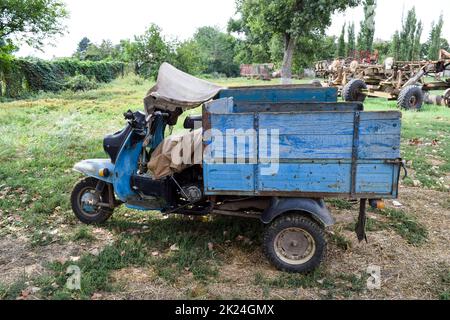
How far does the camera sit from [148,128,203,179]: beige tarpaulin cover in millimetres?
4051

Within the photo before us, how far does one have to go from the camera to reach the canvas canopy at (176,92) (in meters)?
4.40

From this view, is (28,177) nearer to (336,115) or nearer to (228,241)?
(228,241)

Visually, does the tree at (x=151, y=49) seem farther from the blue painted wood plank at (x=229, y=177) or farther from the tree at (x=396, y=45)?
the tree at (x=396, y=45)

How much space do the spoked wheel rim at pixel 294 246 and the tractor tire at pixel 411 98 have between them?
39.6ft

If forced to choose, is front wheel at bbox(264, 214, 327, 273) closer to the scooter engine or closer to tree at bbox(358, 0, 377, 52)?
the scooter engine

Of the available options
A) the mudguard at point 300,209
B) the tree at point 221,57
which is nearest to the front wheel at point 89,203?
the mudguard at point 300,209

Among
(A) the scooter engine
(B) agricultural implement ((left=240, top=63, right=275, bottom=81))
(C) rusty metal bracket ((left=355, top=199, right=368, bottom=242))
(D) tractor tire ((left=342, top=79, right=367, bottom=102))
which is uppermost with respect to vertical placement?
(B) agricultural implement ((left=240, top=63, right=275, bottom=81))

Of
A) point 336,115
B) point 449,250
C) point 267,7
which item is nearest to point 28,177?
point 336,115

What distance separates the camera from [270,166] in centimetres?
368

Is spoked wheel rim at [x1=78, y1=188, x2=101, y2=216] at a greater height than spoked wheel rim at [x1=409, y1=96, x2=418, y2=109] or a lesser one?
lesser

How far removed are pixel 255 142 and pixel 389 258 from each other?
74.8 inches

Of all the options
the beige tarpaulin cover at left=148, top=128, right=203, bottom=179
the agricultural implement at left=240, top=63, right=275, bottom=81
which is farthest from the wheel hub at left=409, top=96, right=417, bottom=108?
the agricultural implement at left=240, top=63, right=275, bottom=81

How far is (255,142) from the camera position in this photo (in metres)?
3.65
